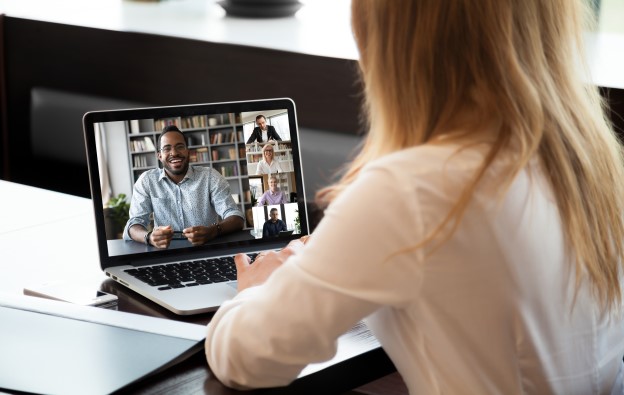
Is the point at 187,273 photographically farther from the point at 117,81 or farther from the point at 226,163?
the point at 117,81

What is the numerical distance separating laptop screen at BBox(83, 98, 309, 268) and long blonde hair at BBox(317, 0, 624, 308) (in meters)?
0.45

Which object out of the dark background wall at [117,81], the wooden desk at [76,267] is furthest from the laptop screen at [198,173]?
the dark background wall at [117,81]

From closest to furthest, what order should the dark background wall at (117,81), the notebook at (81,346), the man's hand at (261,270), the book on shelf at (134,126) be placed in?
the notebook at (81,346) → the man's hand at (261,270) → the book on shelf at (134,126) → the dark background wall at (117,81)

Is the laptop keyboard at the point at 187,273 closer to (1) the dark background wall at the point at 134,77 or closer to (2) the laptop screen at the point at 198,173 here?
(2) the laptop screen at the point at 198,173

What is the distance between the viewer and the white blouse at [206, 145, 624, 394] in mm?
920

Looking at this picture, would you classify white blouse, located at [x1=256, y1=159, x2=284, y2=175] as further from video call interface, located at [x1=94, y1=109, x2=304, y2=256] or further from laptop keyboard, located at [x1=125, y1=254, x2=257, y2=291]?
laptop keyboard, located at [x1=125, y1=254, x2=257, y2=291]

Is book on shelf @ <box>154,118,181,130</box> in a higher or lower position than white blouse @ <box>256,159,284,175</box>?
higher

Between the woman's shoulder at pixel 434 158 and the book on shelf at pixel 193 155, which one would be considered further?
the book on shelf at pixel 193 155

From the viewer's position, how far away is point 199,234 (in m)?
1.51

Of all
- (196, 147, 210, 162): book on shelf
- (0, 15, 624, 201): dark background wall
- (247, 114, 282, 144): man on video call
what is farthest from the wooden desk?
(0, 15, 624, 201): dark background wall

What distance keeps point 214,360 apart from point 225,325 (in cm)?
6

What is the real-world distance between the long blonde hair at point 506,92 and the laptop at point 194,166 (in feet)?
1.49

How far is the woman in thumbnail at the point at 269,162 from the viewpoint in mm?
1548

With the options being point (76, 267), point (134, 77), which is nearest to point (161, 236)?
point (76, 267)
